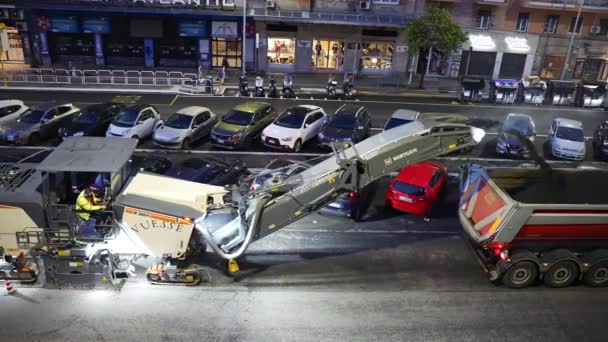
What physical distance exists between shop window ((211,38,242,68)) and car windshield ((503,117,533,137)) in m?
23.6

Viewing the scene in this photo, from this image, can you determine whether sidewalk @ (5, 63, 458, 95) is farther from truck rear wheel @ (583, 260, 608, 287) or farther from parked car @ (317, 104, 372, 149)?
truck rear wheel @ (583, 260, 608, 287)

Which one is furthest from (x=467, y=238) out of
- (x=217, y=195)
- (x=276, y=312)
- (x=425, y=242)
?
(x=217, y=195)

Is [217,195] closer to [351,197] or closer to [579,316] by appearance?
[351,197]

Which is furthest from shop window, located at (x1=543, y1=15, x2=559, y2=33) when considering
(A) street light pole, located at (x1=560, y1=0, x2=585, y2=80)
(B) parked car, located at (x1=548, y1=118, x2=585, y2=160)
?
(B) parked car, located at (x1=548, y1=118, x2=585, y2=160)

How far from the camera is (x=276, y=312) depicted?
1195 cm

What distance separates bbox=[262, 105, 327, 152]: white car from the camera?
75.9ft

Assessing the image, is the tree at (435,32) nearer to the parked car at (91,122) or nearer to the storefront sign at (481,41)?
the storefront sign at (481,41)

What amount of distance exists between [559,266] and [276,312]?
7.64 m

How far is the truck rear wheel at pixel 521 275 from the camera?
13.0 m

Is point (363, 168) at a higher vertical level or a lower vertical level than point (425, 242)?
higher

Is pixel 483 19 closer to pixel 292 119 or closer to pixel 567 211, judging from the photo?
pixel 292 119

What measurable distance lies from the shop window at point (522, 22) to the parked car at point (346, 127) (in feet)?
82.9

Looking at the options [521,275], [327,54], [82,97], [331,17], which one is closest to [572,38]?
[331,17]

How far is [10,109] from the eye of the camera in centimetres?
2394
